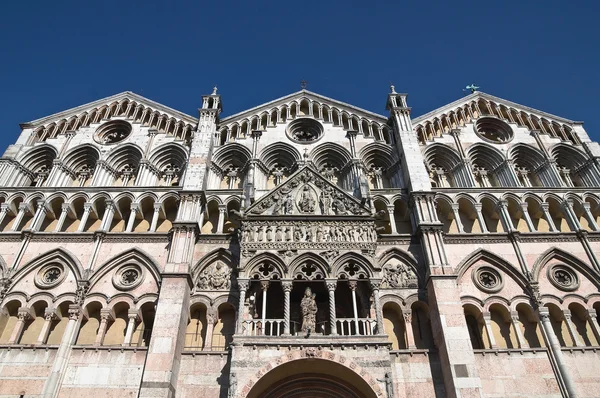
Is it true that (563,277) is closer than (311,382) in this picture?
No

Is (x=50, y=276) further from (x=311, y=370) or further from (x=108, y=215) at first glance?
(x=311, y=370)

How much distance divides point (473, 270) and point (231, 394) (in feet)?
35.7

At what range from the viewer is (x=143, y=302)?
56.8ft

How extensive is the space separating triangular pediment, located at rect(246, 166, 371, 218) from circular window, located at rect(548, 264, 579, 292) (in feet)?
26.5

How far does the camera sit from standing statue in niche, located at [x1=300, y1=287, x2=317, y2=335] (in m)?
15.4

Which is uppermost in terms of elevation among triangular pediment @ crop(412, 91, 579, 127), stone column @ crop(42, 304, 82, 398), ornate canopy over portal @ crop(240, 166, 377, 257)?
triangular pediment @ crop(412, 91, 579, 127)

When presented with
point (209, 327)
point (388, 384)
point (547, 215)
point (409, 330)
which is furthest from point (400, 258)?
point (209, 327)

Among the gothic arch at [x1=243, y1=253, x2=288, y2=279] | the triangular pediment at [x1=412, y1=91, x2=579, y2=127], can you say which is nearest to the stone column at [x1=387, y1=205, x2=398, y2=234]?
the gothic arch at [x1=243, y1=253, x2=288, y2=279]

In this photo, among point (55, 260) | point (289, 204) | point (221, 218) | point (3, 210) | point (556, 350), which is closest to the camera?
point (556, 350)

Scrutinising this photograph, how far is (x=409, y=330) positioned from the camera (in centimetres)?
1662

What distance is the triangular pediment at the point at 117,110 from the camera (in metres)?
24.5

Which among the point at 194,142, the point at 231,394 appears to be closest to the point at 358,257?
the point at 231,394

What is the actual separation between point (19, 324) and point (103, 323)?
10.9 ft

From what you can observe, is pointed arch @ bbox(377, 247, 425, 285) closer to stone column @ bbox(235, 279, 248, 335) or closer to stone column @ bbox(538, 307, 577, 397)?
stone column @ bbox(538, 307, 577, 397)
